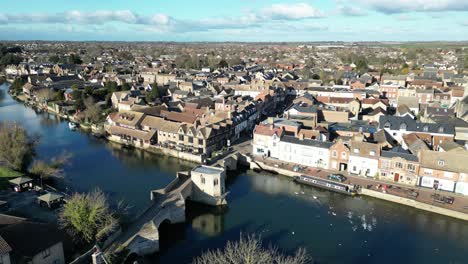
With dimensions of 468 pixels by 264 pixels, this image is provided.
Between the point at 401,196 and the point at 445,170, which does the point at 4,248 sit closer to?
the point at 401,196

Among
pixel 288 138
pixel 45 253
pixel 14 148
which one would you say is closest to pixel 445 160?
pixel 288 138

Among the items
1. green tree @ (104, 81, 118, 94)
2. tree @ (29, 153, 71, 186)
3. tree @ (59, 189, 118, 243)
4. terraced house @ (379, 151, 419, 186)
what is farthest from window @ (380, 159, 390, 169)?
green tree @ (104, 81, 118, 94)

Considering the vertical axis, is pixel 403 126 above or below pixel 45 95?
below

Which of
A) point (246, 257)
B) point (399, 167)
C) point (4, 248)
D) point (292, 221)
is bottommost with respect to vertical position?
point (292, 221)

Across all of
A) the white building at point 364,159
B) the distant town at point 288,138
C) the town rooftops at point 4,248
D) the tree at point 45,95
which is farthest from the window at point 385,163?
the tree at point 45,95

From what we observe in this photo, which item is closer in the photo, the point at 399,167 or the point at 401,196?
the point at 401,196

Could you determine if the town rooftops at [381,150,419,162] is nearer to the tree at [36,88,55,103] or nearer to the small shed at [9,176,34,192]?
the small shed at [9,176,34,192]
